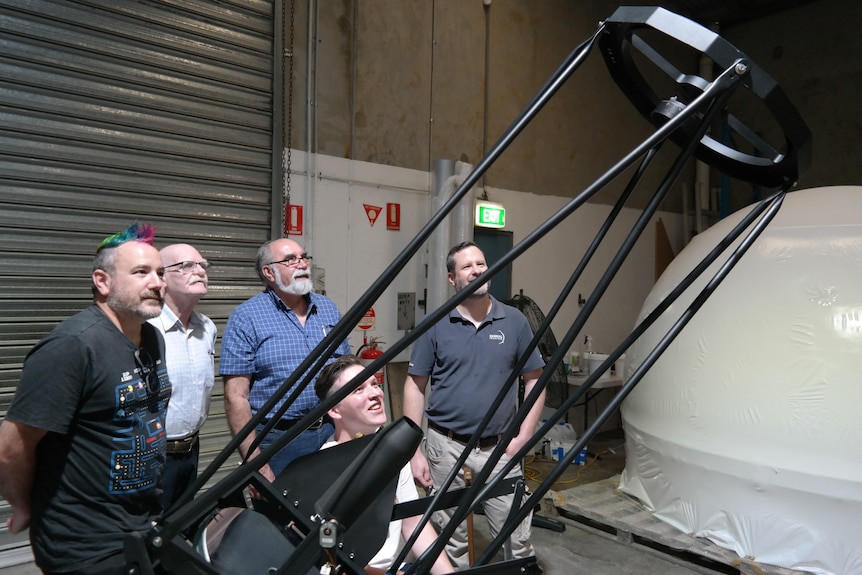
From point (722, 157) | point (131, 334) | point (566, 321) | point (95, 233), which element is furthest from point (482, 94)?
point (722, 157)

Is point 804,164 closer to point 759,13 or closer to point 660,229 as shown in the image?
point 660,229

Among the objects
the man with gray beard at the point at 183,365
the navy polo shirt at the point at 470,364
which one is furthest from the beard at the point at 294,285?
the navy polo shirt at the point at 470,364

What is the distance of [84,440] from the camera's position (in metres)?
1.79

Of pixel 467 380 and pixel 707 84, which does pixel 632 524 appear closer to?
pixel 467 380

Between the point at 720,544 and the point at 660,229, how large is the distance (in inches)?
217

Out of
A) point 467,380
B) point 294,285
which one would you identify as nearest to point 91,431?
point 294,285

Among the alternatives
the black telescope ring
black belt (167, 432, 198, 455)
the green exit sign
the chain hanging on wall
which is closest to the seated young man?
black belt (167, 432, 198, 455)

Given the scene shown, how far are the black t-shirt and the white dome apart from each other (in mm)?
3253

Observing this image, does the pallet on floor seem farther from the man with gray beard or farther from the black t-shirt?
the black t-shirt

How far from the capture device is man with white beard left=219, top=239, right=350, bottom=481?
2.79 meters

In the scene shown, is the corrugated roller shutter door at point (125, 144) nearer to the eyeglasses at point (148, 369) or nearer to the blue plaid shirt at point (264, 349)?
the blue plaid shirt at point (264, 349)

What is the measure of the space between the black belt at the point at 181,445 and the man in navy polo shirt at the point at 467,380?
1023 millimetres

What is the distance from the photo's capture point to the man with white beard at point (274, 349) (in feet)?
9.14

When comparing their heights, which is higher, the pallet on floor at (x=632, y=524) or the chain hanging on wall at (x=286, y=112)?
the chain hanging on wall at (x=286, y=112)
